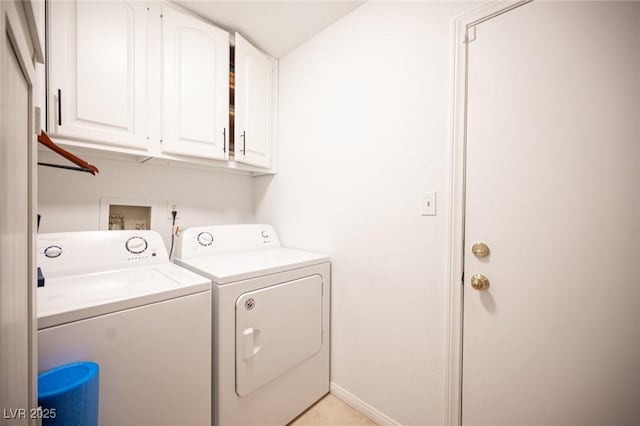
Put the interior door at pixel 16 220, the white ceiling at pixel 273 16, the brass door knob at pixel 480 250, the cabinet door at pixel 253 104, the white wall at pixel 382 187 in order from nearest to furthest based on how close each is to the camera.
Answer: the interior door at pixel 16 220, the brass door knob at pixel 480 250, the white wall at pixel 382 187, the white ceiling at pixel 273 16, the cabinet door at pixel 253 104

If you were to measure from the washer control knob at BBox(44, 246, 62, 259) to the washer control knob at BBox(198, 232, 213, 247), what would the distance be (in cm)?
63

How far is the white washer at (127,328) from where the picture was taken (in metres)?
0.86

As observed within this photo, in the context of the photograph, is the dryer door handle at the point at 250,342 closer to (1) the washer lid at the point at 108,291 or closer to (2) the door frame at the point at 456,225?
(1) the washer lid at the point at 108,291

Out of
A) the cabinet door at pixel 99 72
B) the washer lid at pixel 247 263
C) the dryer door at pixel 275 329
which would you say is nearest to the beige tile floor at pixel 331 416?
the dryer door at pixel 275 329

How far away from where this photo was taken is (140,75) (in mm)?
1437

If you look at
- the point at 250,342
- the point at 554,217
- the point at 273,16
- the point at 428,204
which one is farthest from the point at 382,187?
the point at 273,16

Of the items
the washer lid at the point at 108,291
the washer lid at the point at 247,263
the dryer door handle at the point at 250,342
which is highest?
the washer lid at the point at 247,263

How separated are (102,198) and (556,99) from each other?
2406 millimetres

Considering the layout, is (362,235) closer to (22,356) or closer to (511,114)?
(511,114)

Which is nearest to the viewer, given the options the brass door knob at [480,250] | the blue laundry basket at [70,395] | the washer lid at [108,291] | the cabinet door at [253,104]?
the blue laundry basket at [70,395]

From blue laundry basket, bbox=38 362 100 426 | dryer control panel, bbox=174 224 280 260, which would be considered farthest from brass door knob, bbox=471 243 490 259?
blue laundry basket, bbox=38 362 100 426

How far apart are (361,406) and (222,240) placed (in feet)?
4.57

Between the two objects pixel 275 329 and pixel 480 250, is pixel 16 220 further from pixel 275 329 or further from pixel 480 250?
pixel 480 250

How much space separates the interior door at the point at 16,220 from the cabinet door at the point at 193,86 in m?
1.04
